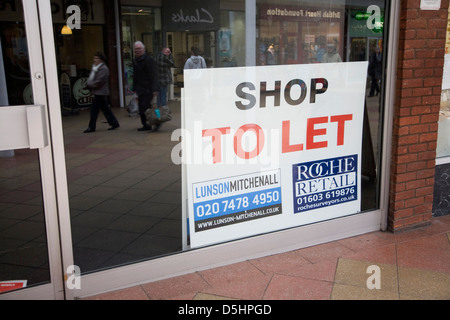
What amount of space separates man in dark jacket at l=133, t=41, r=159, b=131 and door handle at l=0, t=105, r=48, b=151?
116cm

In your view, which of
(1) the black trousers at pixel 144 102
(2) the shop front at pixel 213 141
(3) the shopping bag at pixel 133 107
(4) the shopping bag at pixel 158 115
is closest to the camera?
(2) the shop front at pixel 213 141

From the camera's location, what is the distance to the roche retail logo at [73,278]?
2.82 metres

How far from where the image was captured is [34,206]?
4012 millimetres

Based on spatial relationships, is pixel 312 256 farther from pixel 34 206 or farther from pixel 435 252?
pixel 34 206

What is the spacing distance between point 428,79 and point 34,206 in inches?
142

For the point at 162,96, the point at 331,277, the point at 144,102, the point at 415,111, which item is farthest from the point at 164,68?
the point at 415,111

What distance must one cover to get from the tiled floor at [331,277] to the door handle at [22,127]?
1092 mm

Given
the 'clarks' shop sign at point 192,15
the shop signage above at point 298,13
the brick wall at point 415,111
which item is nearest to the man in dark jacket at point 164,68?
the 'clarks' shop sign at point 192,15

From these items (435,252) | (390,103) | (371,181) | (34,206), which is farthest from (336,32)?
(34,206)

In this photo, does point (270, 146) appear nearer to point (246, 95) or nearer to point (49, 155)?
point (246, 95)

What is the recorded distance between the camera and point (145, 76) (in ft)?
12.3

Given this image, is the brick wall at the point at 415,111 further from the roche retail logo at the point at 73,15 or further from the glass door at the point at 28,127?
the glass door at the point at 28,127

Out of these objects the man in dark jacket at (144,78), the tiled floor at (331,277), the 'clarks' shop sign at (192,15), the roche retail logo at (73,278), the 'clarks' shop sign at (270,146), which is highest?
the 'clarks' shop sign at (192,15)

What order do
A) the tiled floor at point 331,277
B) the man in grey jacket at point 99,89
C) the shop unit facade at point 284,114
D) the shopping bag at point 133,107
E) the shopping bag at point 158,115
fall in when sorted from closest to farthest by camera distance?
the tiled floor at point 331,277
the shop unit facade at point 284,114
the man in grey jacket at point 99,89
the shopping bag at point 158,115
the shopping bag at point 133,107
